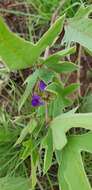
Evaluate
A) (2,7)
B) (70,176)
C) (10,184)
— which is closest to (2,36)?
(70,176)

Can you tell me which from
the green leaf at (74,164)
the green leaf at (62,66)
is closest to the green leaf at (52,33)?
the green leaf at (62,66)

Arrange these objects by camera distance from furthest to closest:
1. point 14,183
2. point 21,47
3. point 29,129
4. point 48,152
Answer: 1. point 14,183
2. point 29,129
3. point 48,152
4. point 21,47

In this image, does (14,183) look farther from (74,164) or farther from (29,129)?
(74,164)

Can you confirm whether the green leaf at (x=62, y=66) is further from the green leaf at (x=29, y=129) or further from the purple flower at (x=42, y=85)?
the green leaf at (x=29, y=129)

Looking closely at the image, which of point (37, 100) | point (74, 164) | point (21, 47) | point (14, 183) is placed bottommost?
point (14, 183)

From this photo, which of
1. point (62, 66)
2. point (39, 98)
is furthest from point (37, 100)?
point (62, 66)

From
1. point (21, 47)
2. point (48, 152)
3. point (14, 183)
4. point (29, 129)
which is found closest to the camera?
point (21, 47)
